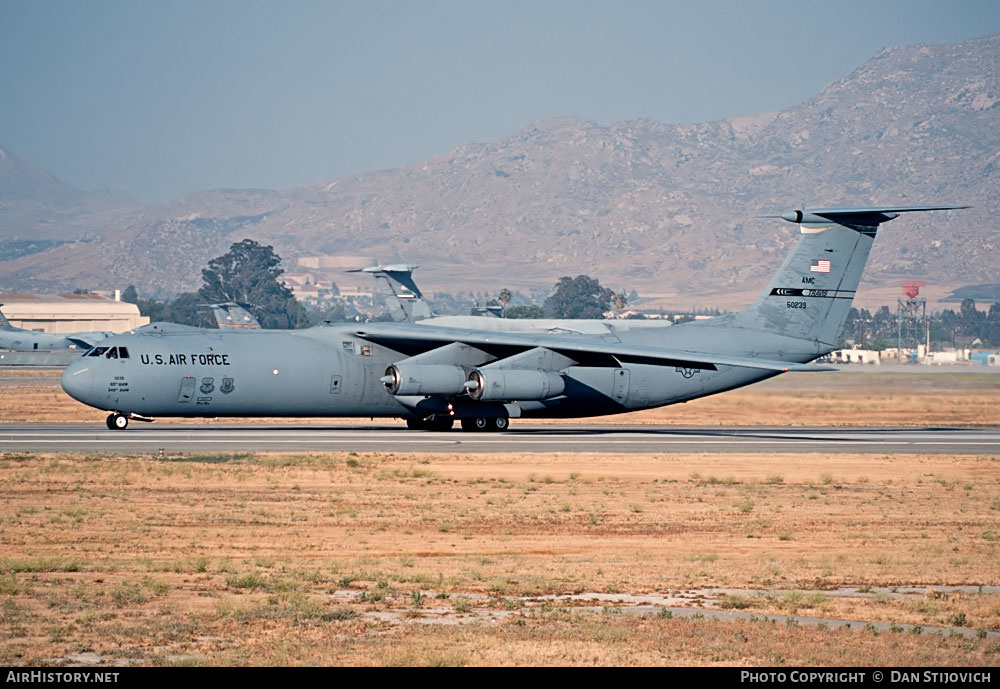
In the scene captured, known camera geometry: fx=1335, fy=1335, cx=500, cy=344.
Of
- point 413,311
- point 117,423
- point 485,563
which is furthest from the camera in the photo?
point 413,311

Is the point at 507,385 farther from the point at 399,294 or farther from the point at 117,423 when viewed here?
the point at 399,294

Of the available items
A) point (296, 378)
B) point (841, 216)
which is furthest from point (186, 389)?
point (841, 216)

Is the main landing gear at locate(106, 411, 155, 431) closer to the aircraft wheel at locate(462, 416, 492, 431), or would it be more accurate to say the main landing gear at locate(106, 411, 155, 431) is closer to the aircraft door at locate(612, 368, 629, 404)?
the aircraft wheel at locate(462, 416, 492, 431)

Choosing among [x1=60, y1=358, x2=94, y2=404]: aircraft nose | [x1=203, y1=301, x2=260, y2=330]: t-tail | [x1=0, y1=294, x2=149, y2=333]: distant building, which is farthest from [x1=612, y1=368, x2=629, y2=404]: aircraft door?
[x1=0, y1=294, x2=149, y2=333]: distant building

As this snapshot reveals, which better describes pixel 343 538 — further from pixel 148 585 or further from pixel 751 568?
pixel 751 568

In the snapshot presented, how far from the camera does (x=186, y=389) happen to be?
33781 mm

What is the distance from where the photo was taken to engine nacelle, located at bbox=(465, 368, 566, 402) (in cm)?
3472

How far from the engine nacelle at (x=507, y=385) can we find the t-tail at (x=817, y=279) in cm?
674

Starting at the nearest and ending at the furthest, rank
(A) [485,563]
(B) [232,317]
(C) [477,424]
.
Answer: (A) [485,563] < (C) [477,424] < (B) [232,317]

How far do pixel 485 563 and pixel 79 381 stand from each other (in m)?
20.2

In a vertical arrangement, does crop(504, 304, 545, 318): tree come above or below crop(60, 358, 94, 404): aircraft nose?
above

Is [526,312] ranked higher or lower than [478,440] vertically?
higher

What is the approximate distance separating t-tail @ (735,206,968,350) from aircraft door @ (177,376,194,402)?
15424 millimetres

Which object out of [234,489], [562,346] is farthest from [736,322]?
[234,489]
